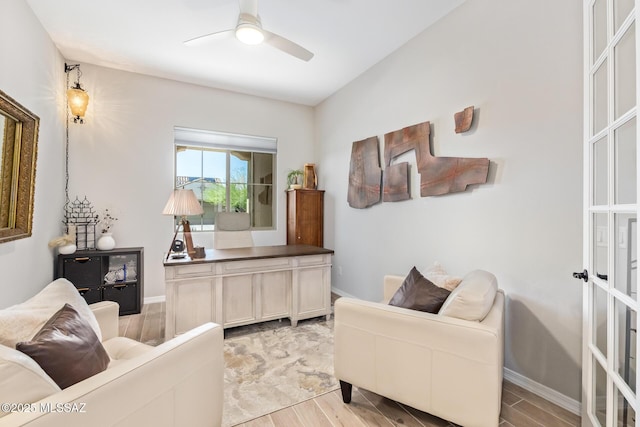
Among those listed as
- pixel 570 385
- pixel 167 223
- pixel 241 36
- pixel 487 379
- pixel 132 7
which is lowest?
pixel 570 385

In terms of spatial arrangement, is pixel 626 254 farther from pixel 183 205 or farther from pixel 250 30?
pixel 183 205

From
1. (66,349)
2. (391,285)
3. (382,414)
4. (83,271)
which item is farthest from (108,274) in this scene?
(382,414)

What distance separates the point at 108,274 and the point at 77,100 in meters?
2.03

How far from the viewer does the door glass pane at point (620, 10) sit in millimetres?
1168

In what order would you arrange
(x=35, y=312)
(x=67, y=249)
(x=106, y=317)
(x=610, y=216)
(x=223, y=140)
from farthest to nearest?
(x=223, y=140)
(x=67, y=249)
(x=106, y=317)
(x=610, y=216)
(x=35, y=312)

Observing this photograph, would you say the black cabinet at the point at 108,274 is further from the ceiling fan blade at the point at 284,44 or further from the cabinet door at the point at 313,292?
the ceiling fan blade at the point at 284,44

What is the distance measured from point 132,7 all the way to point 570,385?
4.38 metres

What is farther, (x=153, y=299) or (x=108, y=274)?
(x=153, y=299)

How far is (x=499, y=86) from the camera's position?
2230mm

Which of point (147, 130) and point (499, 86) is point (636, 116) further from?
point (147, 130)

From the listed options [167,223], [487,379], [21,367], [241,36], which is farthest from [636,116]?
[167,223]

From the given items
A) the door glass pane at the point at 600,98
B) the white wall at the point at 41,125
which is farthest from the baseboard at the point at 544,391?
the white wall at the point at 41,125

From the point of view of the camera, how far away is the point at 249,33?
2141 mm

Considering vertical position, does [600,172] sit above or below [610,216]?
above
